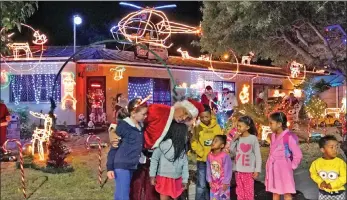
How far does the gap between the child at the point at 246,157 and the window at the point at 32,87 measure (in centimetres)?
1520

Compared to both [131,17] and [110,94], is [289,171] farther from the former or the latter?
[110,94]

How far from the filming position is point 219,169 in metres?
6.28

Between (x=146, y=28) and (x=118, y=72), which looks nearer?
(x=146, y=28)

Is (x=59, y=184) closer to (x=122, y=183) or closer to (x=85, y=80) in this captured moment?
(x=122, y=183)

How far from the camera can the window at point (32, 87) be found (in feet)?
67.1

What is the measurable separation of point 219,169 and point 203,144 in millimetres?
612

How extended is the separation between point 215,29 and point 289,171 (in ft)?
Answer: 21.5

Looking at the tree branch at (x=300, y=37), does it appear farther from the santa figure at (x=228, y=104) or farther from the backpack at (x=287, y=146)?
the backpack at (x=287, y=146)

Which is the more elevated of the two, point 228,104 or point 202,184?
point 228,104

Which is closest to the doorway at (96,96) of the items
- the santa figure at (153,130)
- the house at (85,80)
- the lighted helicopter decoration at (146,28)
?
the house at (85,80)

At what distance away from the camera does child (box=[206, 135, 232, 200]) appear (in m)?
6.27

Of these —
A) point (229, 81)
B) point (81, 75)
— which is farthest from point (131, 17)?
point (229, 81)

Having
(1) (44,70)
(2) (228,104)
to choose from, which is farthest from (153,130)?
(1) (44,70)

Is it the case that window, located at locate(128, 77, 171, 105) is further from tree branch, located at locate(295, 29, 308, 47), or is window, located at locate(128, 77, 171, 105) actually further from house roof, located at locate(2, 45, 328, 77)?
tree branch, located at locate(295, 29, 308, 47)
